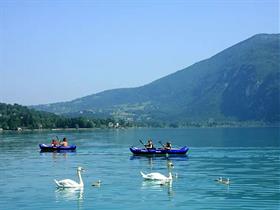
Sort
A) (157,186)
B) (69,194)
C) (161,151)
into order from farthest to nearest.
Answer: (161,151) < (157,186) < (69,194)

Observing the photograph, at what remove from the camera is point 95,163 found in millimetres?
68938

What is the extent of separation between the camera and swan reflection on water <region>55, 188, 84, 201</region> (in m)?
40.6

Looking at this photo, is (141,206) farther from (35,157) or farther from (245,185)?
(35,157)

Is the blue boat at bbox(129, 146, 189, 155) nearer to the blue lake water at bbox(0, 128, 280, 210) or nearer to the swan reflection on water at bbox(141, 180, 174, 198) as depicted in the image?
the blue lake water at bbox(0, 128, 280, 210)

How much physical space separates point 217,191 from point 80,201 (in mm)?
10182

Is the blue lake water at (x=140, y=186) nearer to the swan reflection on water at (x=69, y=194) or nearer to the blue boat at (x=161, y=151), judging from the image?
the swan reflection on water at (x=69, y=194)

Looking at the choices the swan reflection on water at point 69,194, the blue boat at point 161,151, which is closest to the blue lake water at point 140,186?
the swan reflection on water at point 69,194

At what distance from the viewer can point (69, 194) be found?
42.2m

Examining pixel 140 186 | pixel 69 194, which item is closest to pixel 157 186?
pixel 140 186

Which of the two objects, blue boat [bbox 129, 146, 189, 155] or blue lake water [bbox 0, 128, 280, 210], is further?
blue boat [bbox 129, 146, 189, 155]

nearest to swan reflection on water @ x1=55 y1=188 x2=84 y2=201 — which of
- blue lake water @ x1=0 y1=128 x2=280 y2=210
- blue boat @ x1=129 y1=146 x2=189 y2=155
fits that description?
blue lake water @ x1=0 y1=128 x2=280 y2=210

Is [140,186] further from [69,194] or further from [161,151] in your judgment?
[161,151]

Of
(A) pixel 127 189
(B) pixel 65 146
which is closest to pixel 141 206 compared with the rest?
(A) pixel 127 189

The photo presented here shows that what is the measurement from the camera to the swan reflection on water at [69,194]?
4059cm
